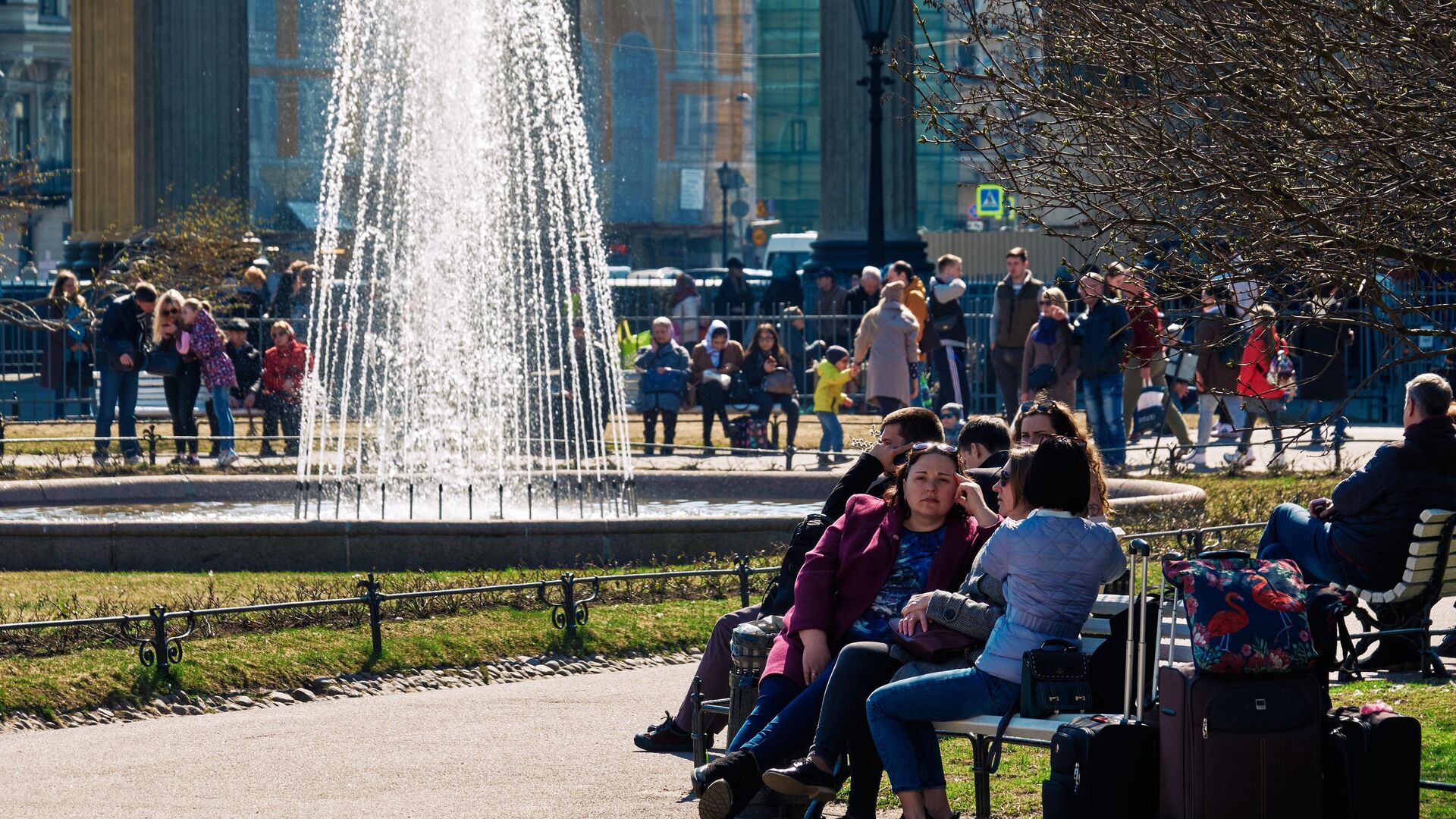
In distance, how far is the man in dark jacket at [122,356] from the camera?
1878 centimetres

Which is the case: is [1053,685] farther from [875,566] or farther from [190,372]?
[190,372]

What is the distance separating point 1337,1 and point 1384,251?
34.8 inches

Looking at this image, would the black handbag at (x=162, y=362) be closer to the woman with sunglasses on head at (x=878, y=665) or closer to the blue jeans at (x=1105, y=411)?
the blue jeans at (x=1105, y=411)

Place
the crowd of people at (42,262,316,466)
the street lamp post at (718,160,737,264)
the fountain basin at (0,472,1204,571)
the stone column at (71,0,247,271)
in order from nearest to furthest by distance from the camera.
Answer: the fountain basin at (0,472,1204,571), the crowd of people at (42,262,316,466), the stone column at (71,0,247,271), the street lamp post at (718,160,737,264)

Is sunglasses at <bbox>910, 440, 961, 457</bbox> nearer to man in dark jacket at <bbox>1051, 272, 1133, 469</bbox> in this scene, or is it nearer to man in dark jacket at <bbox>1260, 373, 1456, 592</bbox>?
man in dark jacket at <bbox>1260, 373, 1456, 592</bbox>

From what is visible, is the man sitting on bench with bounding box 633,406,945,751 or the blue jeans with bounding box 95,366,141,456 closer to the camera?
the man sitting on bench with bounding box 633,406,945,751

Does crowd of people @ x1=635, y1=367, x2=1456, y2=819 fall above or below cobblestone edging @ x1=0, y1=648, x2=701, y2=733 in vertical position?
above

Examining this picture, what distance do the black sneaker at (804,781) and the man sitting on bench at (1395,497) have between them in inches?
130

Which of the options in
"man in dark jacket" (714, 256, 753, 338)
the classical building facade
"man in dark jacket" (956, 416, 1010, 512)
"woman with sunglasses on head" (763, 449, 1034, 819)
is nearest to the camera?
"woman with sunglasses on head" (763, 449, 1034, 819)

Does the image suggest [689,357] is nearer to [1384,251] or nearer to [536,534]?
[536,534]

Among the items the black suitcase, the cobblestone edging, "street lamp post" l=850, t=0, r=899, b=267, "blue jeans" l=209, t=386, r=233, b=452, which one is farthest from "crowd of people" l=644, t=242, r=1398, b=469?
the black suitcase

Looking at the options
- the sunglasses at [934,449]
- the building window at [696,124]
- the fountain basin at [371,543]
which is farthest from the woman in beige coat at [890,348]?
the building window at [696,124]

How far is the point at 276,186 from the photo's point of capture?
50031 millimetres

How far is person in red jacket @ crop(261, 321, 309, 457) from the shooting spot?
20.0 meters
